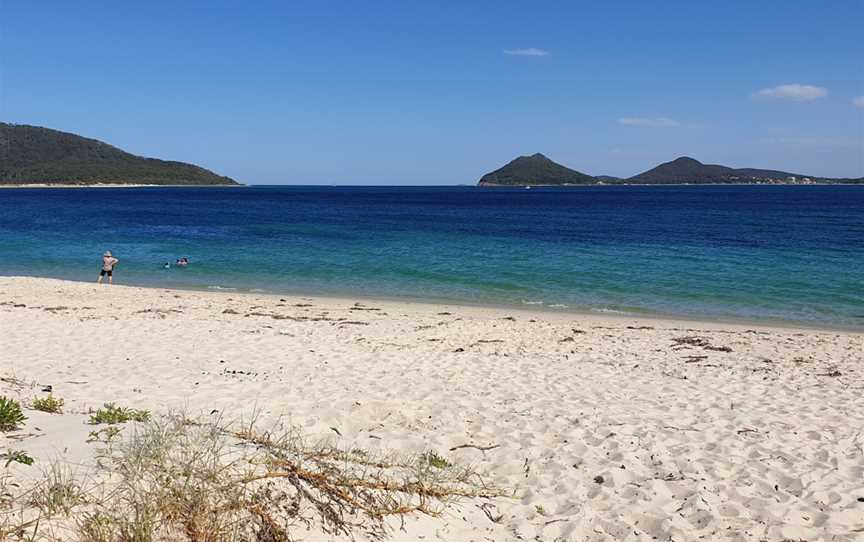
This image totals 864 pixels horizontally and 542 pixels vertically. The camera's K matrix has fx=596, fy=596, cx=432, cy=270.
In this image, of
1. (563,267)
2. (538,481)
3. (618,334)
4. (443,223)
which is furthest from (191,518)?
(443,223)

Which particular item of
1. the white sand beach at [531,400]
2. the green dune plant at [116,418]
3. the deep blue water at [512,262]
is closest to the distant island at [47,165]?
the deep blue water at [512,262]

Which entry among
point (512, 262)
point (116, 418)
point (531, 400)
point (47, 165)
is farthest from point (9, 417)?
point (47, 165)

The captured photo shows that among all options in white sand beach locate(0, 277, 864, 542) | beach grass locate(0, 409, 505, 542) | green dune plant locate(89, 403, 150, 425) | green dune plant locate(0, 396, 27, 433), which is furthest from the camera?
green dune plant locate(89, 403, 150, 425)

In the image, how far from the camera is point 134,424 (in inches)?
201

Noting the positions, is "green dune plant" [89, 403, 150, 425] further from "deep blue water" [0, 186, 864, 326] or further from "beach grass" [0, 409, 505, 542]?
"deep blue water" [0, 186, 864, 326]

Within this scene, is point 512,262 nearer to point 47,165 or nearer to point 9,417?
point 9,417

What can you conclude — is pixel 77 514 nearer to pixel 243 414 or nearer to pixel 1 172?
pixel 243 414

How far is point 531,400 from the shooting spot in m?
8.51

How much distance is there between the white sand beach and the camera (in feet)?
16.3

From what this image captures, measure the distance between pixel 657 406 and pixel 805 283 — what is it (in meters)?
18.5

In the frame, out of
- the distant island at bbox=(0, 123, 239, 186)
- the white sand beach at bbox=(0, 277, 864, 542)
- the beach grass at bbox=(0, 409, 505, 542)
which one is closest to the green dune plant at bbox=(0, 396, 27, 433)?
the white sand beach at bbox=(0, 277, 864, 542)

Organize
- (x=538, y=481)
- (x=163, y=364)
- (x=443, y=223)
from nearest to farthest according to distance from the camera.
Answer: (x=538, y=481) < (x=163, y=364) < (x=443, y=223)

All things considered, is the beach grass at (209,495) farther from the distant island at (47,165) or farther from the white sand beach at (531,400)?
the distant island at (47,165)

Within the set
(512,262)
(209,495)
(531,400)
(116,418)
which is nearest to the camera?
(209,495)
